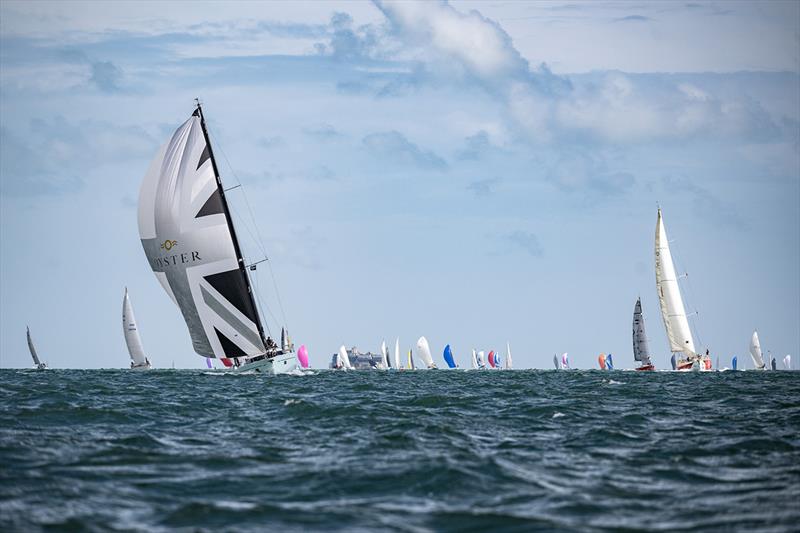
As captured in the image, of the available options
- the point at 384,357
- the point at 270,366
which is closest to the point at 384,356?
the point at 384,357

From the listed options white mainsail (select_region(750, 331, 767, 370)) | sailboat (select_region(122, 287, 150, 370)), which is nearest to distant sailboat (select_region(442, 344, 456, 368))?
white mainsail (select_region(750, 331, 767, 370))

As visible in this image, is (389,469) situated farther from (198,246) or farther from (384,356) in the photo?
(384,356)

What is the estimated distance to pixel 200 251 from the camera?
163ft

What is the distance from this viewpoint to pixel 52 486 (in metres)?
13.1

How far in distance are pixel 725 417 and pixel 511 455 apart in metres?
10.5

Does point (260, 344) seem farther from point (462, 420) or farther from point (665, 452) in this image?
point (665, 452)

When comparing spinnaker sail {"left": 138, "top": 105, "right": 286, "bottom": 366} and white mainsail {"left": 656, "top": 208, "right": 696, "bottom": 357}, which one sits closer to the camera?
spinnaker sail {"left": 138, "top": 105, "right": 286, "bottom": 366}

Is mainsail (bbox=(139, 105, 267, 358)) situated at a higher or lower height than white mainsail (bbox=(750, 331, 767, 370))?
higher

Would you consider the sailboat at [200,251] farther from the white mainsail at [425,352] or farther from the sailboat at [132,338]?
the white mainsail at [425,352]

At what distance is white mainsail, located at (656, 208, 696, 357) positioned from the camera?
92.2 meters

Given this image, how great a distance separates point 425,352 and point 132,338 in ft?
269

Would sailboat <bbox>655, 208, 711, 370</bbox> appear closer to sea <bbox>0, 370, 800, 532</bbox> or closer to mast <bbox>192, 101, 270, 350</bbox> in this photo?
mast <bbox>192, 101, 270, 350</bbox>

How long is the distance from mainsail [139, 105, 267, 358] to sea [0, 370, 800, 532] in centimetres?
2381

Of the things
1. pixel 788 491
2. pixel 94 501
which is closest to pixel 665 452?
pixel 788 491
